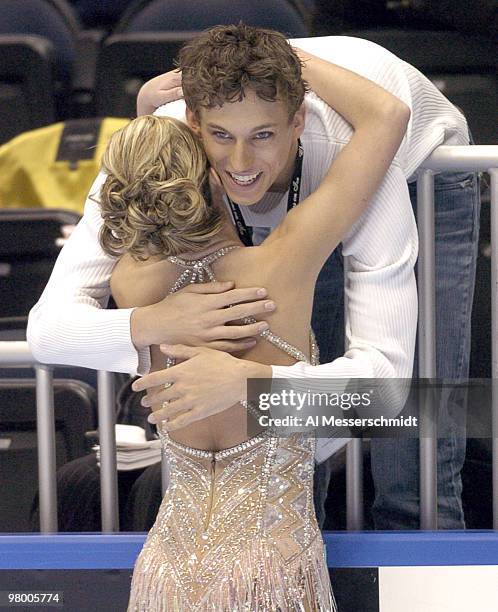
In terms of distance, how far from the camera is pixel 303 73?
169cm

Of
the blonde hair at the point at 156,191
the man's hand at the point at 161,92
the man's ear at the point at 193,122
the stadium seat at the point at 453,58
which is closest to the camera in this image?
the blonde hair at the point at 156,191

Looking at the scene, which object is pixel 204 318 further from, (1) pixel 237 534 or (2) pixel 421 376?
(2) pixel 421 376

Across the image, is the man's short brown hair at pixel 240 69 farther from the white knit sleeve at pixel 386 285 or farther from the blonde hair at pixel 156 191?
the white knit sleeve at pixel 386 285

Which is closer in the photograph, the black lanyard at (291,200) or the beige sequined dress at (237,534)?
the beige sequined dress at (237,534)

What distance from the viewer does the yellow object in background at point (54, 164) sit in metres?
3.21

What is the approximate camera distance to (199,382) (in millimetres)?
1560

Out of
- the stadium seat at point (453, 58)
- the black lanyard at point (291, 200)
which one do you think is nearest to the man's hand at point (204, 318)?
the black lanyard at point (291, 200)

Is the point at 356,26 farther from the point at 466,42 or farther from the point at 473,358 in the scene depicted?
the point at 473,358

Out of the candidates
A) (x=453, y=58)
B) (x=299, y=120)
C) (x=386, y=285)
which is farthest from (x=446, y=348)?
(x=453, y=58)

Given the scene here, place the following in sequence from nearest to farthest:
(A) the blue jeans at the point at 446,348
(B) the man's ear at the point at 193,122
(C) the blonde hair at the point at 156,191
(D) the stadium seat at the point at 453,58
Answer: (C) the blonde hair at the point at 156,191, (B) the man's ear at the point at 193,122, (A) the blue jeans at the point at 446,348, (D) the stadium seat at the point at 453,58

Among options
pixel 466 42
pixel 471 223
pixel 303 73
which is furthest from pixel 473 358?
pixel 466 42

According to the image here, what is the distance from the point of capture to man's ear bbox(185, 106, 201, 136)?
1598mm

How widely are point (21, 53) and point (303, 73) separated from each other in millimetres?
1979

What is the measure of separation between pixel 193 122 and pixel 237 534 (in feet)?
2.03
